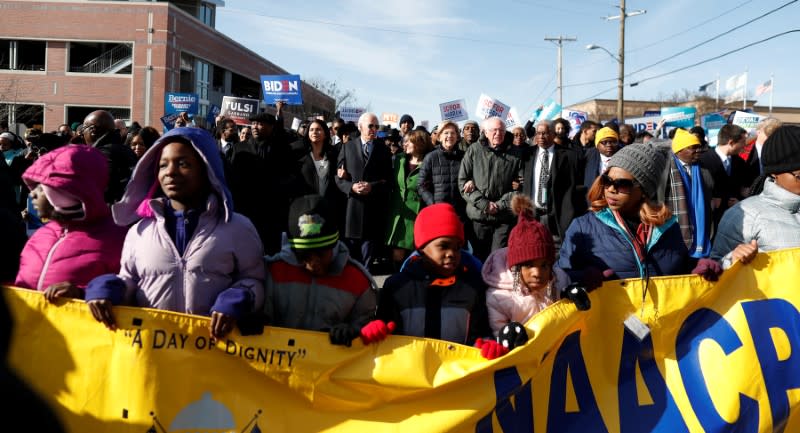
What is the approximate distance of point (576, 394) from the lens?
3.21 meters

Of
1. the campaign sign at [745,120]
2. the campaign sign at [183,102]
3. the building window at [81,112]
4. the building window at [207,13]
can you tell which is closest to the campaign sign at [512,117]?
the campaign sign at [745,120]

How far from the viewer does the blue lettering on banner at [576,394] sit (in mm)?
3119

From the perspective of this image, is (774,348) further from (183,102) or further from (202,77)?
(202,77)

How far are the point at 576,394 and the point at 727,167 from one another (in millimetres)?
5925

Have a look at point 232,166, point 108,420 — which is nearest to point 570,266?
point 108,420

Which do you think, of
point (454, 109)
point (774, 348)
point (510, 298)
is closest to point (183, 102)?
point (454, 109)

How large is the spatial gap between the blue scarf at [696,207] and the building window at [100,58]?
1620 inches

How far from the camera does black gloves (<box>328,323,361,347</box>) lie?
9.20 feet

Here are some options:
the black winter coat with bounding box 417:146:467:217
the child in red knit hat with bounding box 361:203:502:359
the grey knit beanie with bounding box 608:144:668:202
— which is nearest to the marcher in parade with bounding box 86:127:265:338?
the child in red knit hat with bounding box 361:203:502:359

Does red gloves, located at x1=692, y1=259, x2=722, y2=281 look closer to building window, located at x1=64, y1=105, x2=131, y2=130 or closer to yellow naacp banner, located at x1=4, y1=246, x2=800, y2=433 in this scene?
yellow naacp banner, located at x1=4, y1=246, x2=800, y2=433

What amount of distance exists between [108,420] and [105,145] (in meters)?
3.75

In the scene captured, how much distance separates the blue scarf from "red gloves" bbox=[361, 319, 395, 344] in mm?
4350

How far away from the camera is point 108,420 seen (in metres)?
2.71

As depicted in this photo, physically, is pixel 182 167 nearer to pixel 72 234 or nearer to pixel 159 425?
pixel 72 234
